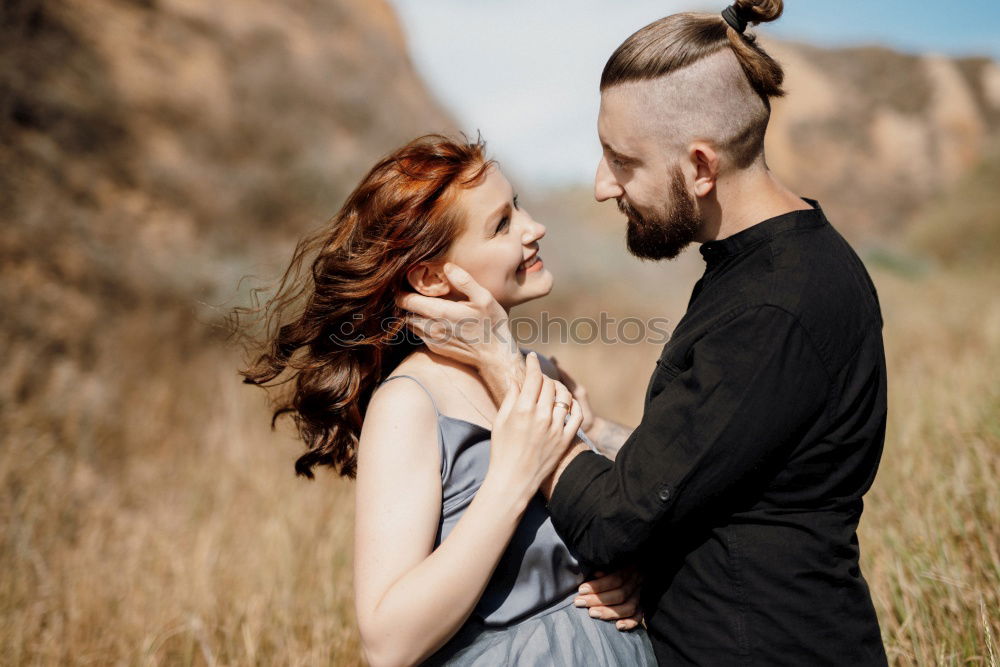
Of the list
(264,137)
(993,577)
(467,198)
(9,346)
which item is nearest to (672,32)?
(467,198)

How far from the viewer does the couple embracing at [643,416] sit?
1634 mm

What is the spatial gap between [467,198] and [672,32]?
2.39ft

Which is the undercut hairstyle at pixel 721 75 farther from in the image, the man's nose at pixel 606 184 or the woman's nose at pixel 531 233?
the woman's nose at pixel 531 233

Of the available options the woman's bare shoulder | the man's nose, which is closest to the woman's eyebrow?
the man's nose

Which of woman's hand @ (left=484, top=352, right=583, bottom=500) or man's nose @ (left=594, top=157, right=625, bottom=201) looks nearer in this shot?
woman's hand @ (left=484, top=352, right=583, bottom=500)

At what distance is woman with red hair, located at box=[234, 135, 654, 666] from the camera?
168 cm

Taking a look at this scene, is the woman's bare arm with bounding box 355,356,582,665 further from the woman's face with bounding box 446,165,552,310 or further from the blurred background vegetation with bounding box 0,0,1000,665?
the blurred background vegetation with bounding box 0,0,1000,665

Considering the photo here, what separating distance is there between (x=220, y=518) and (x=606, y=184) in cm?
386

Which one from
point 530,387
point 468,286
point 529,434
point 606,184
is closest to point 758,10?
point 606,184

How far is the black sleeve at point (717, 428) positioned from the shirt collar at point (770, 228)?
0.98 ft

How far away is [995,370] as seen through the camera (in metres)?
5.11

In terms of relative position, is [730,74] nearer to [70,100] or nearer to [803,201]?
[803,201]

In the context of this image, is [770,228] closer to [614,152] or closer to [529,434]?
[614,152]

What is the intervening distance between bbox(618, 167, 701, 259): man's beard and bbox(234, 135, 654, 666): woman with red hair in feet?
0.94
